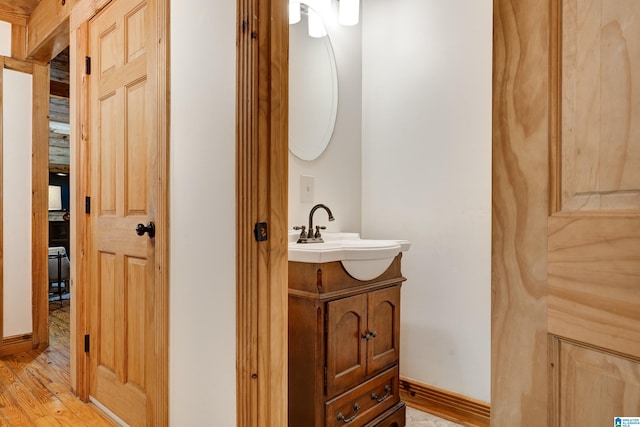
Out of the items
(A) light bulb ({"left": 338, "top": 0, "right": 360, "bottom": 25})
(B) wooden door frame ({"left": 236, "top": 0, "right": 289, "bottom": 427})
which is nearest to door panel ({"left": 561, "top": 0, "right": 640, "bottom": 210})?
(B) wooden door frame ({"left": 236, "top": 0, "right": 289, "bottom": 427})

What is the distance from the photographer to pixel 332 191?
235 cm

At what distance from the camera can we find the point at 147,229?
1600mm

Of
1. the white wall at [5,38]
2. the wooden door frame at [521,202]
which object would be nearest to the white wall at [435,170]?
the wooden door frame at [521,202]

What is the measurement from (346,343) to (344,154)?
1.17 meters

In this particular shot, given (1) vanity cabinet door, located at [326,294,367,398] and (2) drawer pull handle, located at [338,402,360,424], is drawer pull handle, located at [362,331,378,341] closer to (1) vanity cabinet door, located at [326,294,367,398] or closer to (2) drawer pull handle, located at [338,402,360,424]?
(1) vanity cabinet door, located at [326,294,367,398]

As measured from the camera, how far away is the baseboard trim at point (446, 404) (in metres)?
2.02

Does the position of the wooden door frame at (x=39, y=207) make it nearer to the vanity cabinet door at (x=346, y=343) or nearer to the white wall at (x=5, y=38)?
the white wall at (x=5, y=38)

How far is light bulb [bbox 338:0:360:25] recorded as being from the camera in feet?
7.69

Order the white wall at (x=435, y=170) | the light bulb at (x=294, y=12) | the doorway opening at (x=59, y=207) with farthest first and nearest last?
the doorway opening at (x=59, y=207), the light bulb at (x=294, y=12), the white wall at (x=435, y=170)

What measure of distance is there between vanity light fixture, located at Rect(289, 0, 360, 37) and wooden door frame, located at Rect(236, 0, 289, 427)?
101 cm

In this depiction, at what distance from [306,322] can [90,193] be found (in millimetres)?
1355

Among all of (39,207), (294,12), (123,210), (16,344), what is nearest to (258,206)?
(123,210)

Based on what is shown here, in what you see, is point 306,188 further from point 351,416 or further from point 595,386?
point 595,386

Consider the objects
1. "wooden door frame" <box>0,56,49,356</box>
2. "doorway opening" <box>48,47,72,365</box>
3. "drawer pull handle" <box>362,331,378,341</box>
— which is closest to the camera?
"drawer pull handle" <box>362,331,378,341</box>
